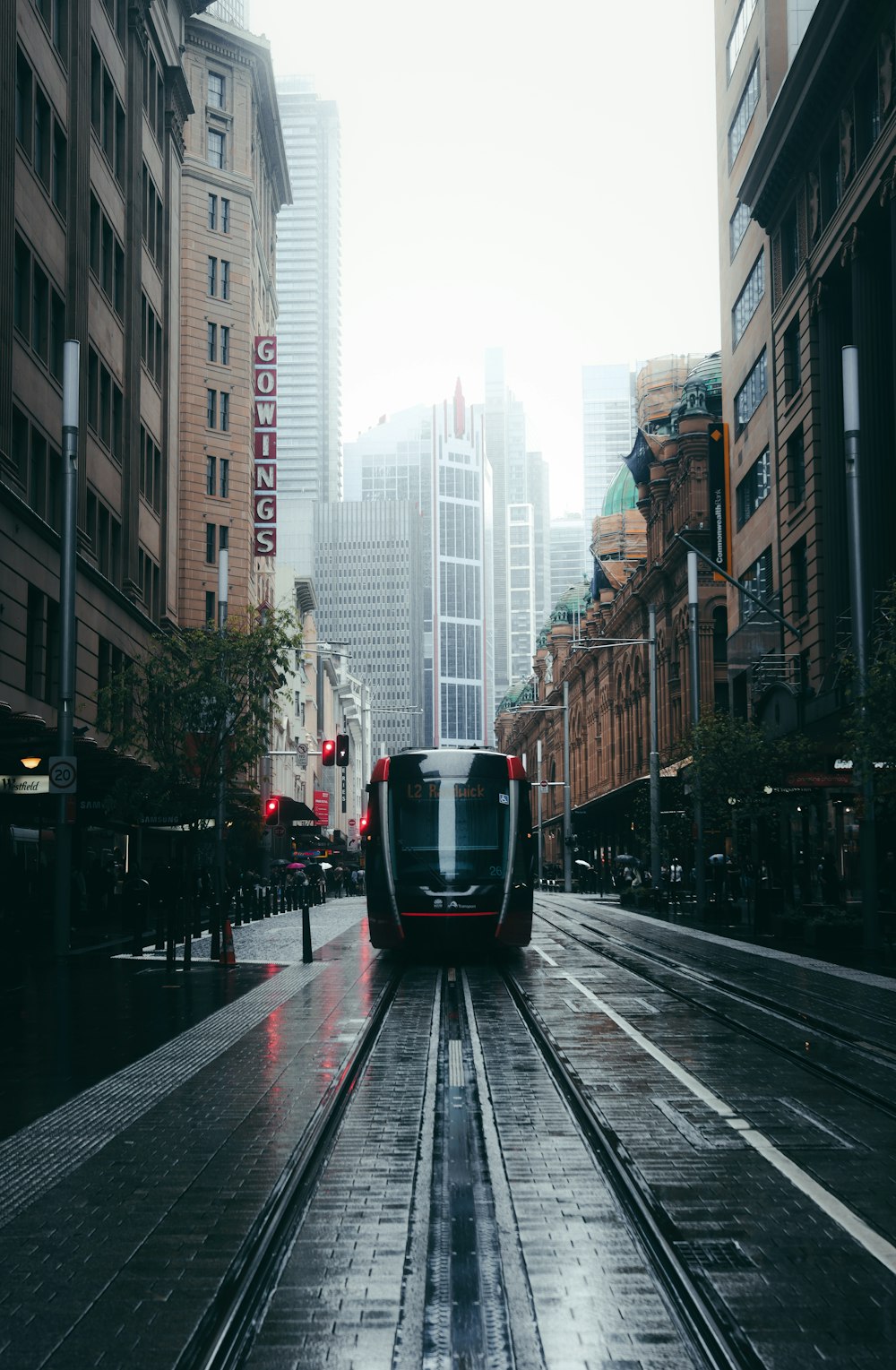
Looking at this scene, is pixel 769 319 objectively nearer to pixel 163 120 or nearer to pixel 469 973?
pixel 163 120

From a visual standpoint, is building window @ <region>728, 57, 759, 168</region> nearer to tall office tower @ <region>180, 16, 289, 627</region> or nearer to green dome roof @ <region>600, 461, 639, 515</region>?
tall office tower @ <region>180, 16, 289, 627</region>

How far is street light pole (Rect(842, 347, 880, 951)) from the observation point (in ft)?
81.5

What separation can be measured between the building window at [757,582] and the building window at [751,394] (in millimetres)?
5246

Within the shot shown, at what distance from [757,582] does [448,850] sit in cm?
2871

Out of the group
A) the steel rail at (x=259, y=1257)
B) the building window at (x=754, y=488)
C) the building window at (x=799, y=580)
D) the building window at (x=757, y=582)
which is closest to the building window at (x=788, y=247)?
the building window at (x=754, y=488)

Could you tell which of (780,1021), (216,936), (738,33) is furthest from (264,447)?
(780,1021)

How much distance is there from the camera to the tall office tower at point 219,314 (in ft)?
230

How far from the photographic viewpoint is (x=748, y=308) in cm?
5216

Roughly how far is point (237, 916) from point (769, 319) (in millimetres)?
25101

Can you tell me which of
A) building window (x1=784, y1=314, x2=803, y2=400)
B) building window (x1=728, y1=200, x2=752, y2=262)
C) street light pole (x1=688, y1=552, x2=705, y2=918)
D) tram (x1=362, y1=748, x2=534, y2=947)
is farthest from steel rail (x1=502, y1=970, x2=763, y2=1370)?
building window (x1=728, y1=200, x2=752, y2=262)

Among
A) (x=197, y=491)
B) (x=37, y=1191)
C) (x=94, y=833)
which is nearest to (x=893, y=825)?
(x=94, y=833)

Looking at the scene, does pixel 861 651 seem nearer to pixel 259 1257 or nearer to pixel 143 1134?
pixel 143 1134

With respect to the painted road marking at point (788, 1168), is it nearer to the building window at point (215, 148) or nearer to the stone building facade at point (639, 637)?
the stone building facade at point (639, 637)

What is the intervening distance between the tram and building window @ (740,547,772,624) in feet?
76.4
